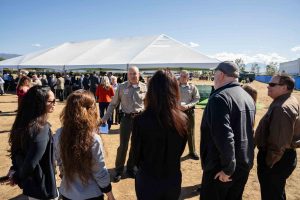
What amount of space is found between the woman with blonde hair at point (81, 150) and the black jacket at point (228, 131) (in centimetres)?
100

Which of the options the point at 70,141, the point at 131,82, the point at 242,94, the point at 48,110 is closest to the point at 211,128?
the point at 242,94

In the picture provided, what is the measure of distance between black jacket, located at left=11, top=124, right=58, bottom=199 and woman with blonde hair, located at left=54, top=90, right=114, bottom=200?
0.38ft

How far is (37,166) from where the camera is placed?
222cm

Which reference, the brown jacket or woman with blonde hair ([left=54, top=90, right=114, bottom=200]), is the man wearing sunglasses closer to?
the brown jacket

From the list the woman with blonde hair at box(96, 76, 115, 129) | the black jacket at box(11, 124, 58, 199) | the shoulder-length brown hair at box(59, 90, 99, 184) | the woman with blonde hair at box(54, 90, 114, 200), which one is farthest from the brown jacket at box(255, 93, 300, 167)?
the woman with blonde hair at box(96, 76, 115, 129)

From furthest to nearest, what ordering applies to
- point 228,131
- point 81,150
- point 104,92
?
point 104,92 → point 228,131 → point 81,150

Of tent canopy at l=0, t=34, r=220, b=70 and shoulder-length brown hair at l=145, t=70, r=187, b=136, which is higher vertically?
tent canopy at l=0, t=34, r=220, b=70

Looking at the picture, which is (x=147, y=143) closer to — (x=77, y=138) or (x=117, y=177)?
(x=77, y=138)

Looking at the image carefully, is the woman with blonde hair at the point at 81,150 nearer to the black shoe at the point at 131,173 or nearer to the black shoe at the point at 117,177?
the black shoe at the point at 117,177

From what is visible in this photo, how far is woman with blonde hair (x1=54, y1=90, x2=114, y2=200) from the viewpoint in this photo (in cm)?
206

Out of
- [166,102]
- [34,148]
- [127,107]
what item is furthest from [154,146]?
[127,107]

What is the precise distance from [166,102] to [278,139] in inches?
55.0

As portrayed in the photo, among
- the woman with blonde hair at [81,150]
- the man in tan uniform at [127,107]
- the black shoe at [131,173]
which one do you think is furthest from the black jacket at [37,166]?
the black shoe at [131,173]

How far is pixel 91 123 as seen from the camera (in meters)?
2.12
